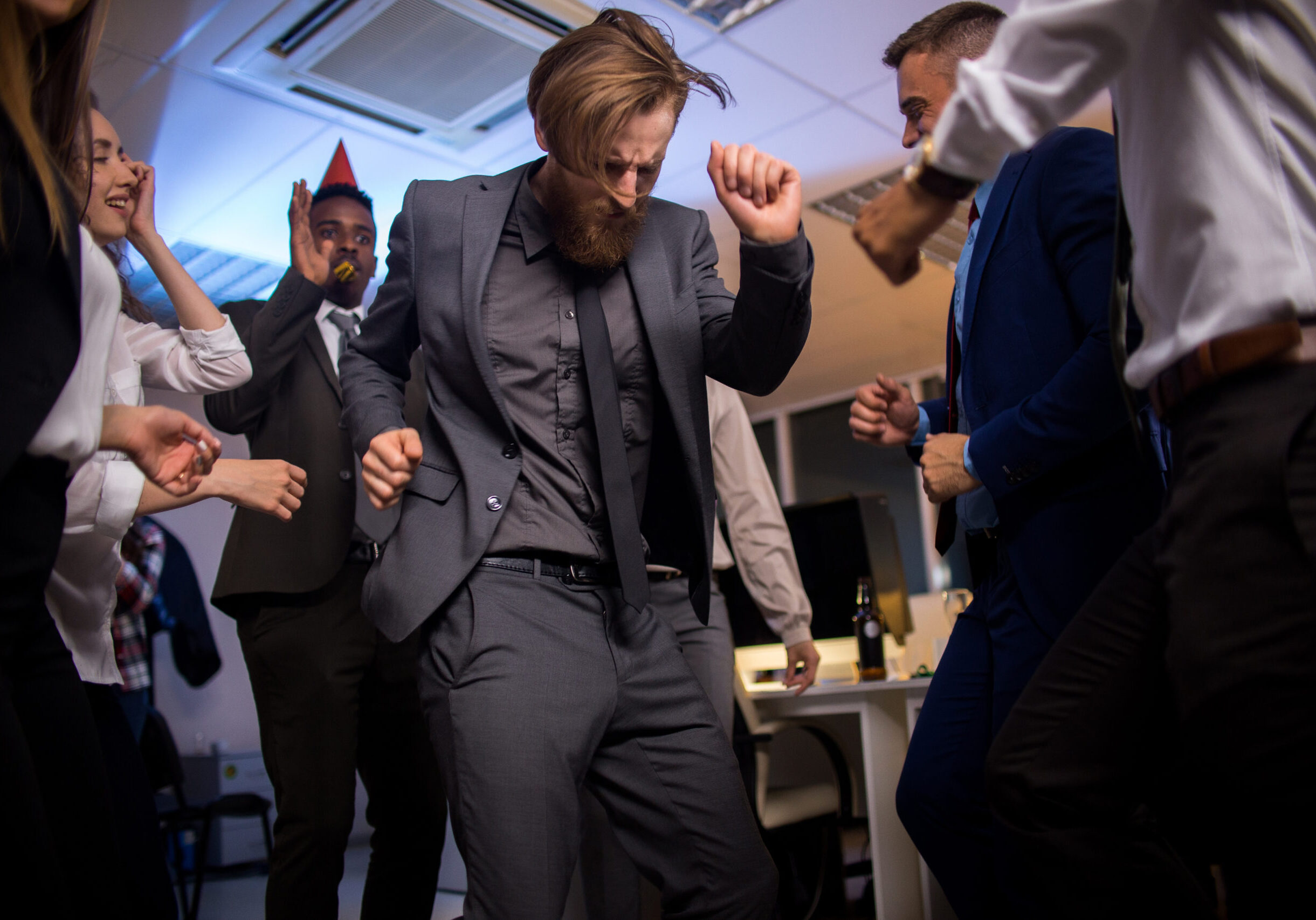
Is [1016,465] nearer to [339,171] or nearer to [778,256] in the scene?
[778,256]

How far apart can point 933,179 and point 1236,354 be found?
359mm

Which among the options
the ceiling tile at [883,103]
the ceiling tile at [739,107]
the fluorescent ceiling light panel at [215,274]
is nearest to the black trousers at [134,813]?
the ceiling tile at [739,107]

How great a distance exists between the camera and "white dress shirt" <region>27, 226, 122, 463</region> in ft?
3.29

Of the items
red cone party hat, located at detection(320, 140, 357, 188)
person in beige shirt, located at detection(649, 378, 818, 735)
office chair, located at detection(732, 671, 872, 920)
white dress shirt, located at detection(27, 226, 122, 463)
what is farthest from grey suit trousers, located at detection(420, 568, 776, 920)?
red cone party hat, located at detection(320, 140, 357, 188)

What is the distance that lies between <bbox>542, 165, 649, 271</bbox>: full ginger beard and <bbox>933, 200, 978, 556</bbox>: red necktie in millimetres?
553

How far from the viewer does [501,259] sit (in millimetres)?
1613

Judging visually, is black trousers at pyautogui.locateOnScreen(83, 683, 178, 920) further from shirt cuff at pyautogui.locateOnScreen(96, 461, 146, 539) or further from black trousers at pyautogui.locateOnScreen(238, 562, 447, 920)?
black trousers at pyautogui.locateOnScreen(238, 562, 447, 920)

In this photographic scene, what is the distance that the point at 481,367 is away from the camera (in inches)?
57.7

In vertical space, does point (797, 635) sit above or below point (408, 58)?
below

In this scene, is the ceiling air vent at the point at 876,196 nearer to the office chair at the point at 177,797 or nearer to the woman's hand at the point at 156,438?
the woman's hand at the point at 156,438

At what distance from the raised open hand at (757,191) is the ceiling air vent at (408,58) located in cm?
265

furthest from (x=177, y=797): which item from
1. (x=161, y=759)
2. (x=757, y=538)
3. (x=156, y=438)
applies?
(x=156, y=438)

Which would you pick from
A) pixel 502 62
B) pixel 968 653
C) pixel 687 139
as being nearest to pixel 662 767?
pixel 968 653

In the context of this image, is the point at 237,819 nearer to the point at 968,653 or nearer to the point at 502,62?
the point at 502,62
